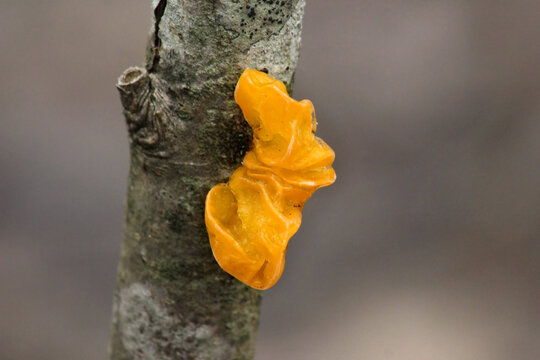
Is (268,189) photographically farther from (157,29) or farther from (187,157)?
(157,29)

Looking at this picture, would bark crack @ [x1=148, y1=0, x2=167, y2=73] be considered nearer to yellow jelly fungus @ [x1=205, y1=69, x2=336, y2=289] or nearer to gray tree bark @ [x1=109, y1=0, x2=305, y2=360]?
gray tree bark @ [x1=109, y1=0, x2=305, y2=360]

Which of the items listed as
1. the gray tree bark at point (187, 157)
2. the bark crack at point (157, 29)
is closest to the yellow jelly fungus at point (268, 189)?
the gray tree bark at point (187, 157)

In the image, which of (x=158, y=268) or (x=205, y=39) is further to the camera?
(x=158, y=268)

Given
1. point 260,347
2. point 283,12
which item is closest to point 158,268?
point 283,12

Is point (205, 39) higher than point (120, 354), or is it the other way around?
point (205, 39)

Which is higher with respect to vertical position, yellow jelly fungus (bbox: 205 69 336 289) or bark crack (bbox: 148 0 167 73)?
bark crack (bbox: 148 0 167 73)

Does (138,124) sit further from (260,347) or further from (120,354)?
(260,347)

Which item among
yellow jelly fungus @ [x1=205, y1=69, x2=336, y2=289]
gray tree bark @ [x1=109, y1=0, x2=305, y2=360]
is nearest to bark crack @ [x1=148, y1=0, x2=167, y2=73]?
gray tree bark @ [x1=109, y1=0, x2=305, y2=360]
